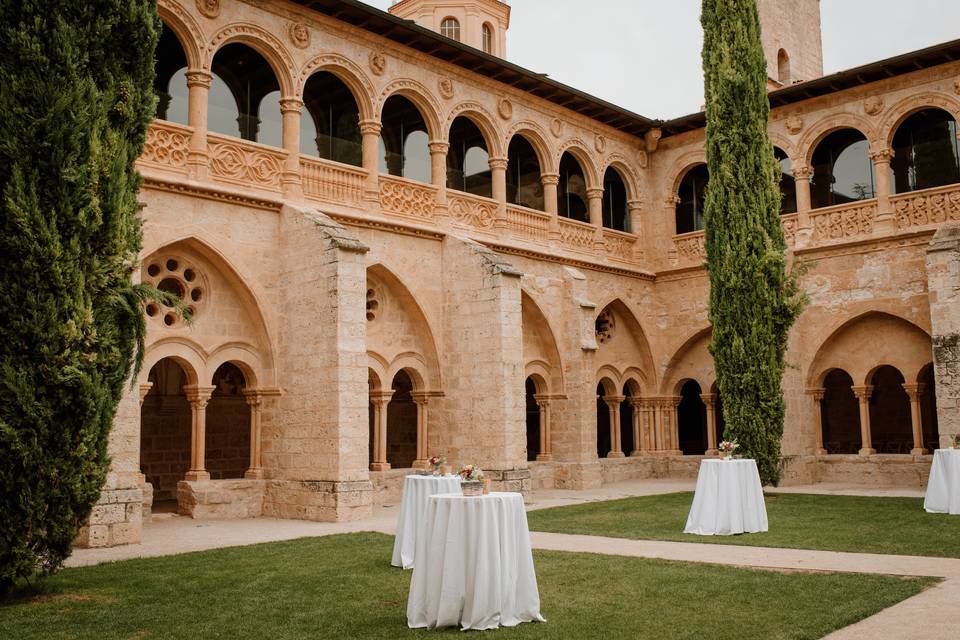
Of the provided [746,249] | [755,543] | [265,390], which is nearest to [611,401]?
[746,249]

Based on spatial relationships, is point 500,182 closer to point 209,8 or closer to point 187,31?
point 209,8

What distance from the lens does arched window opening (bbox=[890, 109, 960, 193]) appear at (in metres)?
17.3

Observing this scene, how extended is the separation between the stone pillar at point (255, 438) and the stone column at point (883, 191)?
12.0 metres

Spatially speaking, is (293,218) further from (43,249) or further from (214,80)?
(43,249)

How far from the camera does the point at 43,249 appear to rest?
6.60 metres

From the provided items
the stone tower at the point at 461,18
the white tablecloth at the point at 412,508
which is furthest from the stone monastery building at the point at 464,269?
the stone tower at the point at 461,18

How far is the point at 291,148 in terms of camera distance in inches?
551

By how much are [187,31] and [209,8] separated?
57 centimetres

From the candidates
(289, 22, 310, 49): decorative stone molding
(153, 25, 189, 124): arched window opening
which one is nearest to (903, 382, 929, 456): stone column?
(289, 22, 310, 49): decorative stone molding

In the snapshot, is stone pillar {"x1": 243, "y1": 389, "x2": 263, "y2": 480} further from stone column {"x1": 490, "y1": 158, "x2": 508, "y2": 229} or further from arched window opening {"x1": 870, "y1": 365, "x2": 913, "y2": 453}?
arched window opening {"x1": 870, "y1": 365, "x2": 913, "y2": 453}

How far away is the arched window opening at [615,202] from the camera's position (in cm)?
2048

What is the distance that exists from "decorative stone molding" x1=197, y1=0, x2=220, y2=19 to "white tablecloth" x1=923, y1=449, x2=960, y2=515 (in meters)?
11.9

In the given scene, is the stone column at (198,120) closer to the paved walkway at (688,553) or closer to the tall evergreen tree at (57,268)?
the paved walkway at (688,553)

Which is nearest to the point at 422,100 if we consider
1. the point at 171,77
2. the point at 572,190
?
the point at 171,77
